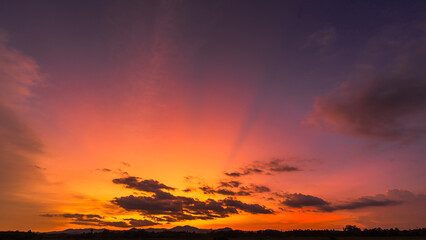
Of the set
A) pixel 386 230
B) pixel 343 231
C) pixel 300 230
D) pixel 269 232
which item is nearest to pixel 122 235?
pixel 269 232

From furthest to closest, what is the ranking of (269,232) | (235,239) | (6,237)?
(269,232) < (235,239) < (6,237)

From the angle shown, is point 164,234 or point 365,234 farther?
point 164,234

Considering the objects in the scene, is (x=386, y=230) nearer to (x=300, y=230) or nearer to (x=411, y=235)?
(x=411, y=235)

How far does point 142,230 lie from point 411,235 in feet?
446

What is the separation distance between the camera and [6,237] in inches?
5384

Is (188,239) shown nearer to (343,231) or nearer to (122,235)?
(122,235)

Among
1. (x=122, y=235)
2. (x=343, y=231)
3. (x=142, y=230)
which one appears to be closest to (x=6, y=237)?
(x=122, y=235)

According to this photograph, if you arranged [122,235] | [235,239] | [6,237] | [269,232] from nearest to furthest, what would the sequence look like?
[6,237]
[235,239]
[122,235]
[269,232]

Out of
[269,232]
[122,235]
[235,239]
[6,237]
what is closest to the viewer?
[6,237]

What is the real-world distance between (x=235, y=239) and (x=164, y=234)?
45.3m

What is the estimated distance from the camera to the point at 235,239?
147 meters

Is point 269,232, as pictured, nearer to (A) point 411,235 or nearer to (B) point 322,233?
(B) point 322,233

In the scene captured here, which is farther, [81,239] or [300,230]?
[300,230]

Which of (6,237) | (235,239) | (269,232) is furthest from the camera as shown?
(269,232)
